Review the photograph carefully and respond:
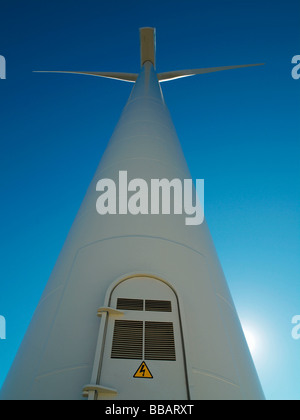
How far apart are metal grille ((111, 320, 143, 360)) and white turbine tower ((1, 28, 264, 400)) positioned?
1 cm

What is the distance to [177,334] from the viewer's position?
349 centimetres

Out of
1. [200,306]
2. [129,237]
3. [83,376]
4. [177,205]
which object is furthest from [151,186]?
[83,376]

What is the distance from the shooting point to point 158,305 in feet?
12.3

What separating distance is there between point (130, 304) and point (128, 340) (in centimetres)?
46

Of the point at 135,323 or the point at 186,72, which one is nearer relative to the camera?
the point at 135,323

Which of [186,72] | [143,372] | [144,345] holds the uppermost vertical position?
[186,72]

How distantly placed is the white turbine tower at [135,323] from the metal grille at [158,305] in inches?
0.5

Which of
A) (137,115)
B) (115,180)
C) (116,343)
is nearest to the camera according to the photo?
(116,343)

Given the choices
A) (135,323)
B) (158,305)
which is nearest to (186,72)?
(158,305)

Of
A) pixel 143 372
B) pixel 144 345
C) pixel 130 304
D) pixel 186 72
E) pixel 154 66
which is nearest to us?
pixel 143 372

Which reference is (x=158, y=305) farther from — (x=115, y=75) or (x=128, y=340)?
(x=115, y=75)
